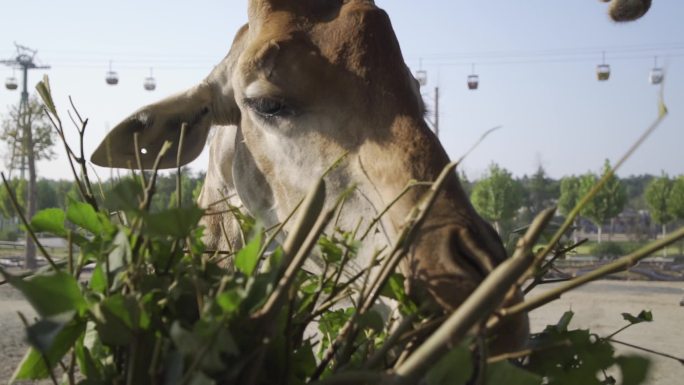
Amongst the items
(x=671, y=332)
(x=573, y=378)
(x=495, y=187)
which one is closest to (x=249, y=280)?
(x=573, y=378)

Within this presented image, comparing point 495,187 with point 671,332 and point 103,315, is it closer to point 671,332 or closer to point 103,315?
point 671,332

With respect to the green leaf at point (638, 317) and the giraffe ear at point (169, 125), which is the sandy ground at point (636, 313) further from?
the green leaf at point (638, 317)

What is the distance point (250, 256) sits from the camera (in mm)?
1023

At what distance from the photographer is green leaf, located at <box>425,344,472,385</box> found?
0.88 meters

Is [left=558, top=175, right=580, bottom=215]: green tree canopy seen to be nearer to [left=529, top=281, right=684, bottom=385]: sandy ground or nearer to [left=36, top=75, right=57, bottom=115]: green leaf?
[left=529, top=281, right=684, bottom=385]: sandy ground

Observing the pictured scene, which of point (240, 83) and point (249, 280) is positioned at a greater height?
point (240, 83)

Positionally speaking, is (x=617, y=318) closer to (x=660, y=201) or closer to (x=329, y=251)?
(x=329, y=251)

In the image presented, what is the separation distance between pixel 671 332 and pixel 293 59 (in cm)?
1049

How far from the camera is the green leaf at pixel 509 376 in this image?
1.00 m

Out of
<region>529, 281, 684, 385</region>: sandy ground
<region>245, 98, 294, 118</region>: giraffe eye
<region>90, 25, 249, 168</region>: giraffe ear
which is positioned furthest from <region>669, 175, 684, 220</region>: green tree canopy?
<region>245, 98, 294, 118</region>: giraffe eye

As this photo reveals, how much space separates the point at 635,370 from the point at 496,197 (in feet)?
127

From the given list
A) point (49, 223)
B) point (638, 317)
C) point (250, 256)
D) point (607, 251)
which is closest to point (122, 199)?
point (250, 256)

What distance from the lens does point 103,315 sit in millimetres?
974

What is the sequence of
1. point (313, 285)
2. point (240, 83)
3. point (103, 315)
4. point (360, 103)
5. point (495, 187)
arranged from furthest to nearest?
point (495, 187), point (240, 83), point (360, 103), point (313, 285), point (103, 315)
